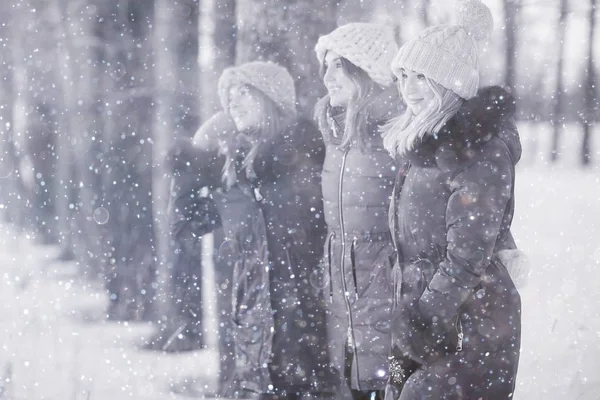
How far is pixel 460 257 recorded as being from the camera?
1541 millimetres

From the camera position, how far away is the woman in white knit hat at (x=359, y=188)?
1.86 meters

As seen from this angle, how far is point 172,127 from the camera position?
2.07m

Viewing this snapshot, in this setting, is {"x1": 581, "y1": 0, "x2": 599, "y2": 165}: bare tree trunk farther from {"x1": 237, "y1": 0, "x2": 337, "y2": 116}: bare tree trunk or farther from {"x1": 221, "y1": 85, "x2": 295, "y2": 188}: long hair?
{"x1": 221, "y1": 85, "x2": 295, "y2": 188}: long hair

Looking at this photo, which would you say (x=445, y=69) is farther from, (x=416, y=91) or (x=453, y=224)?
(x=453, y=224)

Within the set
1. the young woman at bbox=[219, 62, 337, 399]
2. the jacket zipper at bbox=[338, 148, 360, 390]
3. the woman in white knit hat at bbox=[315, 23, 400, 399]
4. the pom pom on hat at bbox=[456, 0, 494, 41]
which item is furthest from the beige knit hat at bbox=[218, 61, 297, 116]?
the pom pom on hat at bbox=[456, 0, 494, 41]

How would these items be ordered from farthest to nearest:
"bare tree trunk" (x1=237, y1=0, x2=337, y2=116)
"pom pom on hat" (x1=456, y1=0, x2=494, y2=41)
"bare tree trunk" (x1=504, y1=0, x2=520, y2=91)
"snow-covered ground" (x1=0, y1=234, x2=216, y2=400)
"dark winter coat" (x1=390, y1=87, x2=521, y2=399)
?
"snow-covered ground" (x1=0, y1=234, x2=216, y2=400), "bare tree trunk" (x1=237, y1=0, x2=337, y2=116), "bare tree trunk" (x1=504, y1=0, x2=520, y2=91), "pom pom on hat" (x1=456, y1=0, x2=494, y2=41), "dark winter coat" (x1=390, y1=87, x2=521, y2=399)

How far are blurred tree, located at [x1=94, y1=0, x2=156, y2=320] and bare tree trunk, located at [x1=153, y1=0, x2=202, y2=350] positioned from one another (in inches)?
1.1

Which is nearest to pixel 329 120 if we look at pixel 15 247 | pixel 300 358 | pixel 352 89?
pixel 352 89

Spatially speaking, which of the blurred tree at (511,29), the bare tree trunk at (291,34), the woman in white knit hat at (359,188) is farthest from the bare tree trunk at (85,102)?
the blurred tree at (511,29)

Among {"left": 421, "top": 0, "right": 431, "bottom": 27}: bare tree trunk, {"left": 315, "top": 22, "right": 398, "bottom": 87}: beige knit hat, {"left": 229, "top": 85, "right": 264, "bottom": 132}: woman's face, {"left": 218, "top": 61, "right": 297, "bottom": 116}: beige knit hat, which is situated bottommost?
{"left": 229, "top": 85, "right": 264, "bottom": 132}: woman's face

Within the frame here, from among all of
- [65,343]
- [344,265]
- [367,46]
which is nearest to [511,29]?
[367,46]

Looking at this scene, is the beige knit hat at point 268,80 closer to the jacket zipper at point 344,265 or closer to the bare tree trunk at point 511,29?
the jacket zipper at point 344,265

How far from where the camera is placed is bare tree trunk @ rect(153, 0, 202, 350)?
204 cm

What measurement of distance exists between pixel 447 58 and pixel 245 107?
70cm
